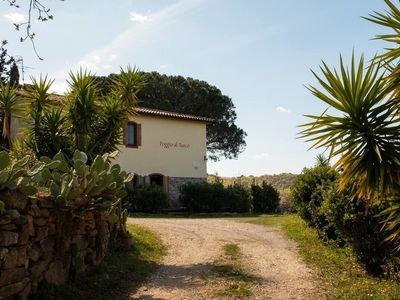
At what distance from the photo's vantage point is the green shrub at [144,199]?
2395 centimetres

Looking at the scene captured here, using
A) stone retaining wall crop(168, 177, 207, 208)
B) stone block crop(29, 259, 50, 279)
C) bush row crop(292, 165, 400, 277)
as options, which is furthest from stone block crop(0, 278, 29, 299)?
stone retaining wall crop(168, 177, 207, 208)

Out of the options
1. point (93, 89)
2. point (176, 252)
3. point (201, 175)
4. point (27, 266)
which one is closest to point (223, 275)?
point (176, 252)

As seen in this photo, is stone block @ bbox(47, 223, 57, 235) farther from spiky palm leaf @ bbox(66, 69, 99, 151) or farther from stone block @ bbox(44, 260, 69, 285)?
spiky palm leaf @ bbox(66, 69, 99, 151)

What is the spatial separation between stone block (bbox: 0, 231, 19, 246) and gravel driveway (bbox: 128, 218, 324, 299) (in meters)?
2.19

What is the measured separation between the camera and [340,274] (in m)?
9.06

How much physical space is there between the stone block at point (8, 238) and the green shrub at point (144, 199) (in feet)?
58.3

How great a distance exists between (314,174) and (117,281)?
691cm

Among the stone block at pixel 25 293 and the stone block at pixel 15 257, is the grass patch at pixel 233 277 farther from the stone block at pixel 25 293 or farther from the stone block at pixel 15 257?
the stone block at pixel 15 257

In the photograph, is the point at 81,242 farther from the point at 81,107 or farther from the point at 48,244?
the point at 81,107

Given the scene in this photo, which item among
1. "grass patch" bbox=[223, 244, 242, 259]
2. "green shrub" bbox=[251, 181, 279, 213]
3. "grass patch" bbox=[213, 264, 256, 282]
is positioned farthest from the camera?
"green shrub" bbox=[251, 181, 279, 213]

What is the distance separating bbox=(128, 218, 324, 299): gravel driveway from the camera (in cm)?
779

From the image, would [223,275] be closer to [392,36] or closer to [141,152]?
[392,36]

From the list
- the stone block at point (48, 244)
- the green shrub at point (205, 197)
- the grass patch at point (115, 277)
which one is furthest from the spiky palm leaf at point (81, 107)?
the green shrub at point (205, 197)

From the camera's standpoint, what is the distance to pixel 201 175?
29.0 meters
